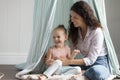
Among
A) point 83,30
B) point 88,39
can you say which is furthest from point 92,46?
point 83,30

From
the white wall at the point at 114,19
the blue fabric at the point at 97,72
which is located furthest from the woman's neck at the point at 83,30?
the white wall at the point at 114,19

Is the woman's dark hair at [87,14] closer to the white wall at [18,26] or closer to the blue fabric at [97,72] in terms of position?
the blue fabric at [97,72]

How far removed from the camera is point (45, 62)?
7.48 feet

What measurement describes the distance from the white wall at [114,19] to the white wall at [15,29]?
84 centimetres

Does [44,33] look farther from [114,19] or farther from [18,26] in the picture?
[114,19]

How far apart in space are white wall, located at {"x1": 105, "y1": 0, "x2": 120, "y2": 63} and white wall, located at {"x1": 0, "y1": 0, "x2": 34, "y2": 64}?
2.76ft

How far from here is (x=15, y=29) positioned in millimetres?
2969

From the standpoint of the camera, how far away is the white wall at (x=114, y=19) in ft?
9.83

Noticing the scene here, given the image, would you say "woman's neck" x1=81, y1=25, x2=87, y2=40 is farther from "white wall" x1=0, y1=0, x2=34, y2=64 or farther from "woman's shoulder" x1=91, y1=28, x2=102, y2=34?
"white wall" x1=0, y1=0, x2=34, y2=64

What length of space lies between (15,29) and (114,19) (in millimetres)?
1084

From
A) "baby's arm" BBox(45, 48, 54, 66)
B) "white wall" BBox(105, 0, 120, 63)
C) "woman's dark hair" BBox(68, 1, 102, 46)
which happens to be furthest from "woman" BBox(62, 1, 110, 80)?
"white wall" BBox(105, 0, 120, 63)

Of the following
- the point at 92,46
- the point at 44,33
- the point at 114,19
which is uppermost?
the point at 114,19

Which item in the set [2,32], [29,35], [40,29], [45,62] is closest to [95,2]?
[40,29]

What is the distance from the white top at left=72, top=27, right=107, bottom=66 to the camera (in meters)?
2.19
